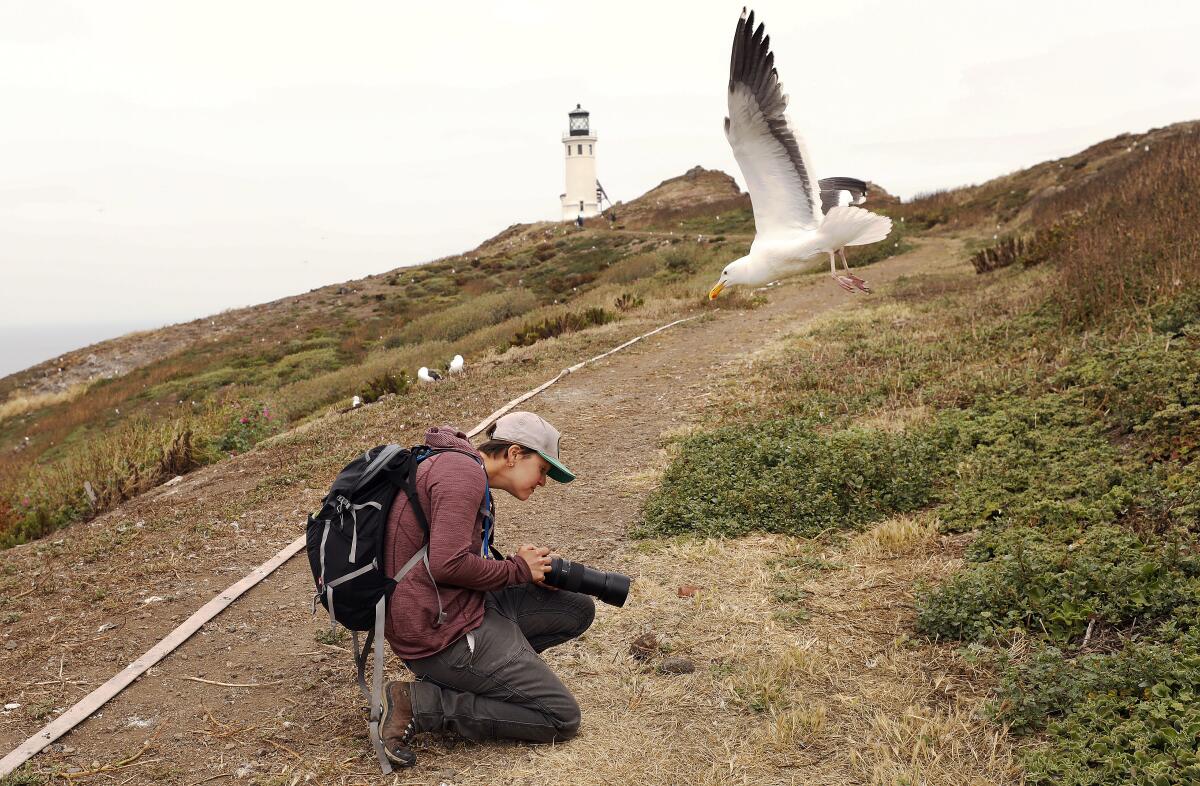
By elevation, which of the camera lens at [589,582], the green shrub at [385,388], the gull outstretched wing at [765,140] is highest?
the gull outstretched wing at [765,140]

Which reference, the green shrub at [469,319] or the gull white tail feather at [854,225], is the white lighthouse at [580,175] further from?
the gull white tail feather at [854,225]

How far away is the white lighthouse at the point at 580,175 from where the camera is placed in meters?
64.1

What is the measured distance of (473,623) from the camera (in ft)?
11.1

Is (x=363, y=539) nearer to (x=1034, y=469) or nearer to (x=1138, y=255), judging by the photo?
(x=1034, y=469)

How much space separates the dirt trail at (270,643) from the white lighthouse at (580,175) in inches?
2238

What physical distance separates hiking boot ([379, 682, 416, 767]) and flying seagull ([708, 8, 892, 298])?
4293 millimetres

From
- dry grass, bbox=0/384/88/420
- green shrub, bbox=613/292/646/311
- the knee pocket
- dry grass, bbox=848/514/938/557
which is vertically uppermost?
green shrub, bbox=613/292/646/311

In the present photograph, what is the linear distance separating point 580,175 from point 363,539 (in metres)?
63.7

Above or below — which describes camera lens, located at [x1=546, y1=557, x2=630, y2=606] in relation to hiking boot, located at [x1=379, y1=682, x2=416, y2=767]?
above

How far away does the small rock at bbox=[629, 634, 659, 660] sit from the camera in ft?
13.3

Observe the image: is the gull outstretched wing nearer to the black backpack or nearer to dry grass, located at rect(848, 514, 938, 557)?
dry grass, located at rect(848, 514, 938, 557)

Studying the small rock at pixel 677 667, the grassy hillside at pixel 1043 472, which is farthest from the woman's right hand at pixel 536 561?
the grassy hillside at pixel 1043 472

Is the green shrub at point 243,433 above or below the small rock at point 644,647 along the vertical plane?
above

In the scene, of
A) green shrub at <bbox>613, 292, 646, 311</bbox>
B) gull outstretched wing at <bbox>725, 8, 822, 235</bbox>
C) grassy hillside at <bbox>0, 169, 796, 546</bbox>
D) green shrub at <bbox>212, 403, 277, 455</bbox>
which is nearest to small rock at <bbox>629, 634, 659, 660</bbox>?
gull outstretched wing at <bbox>725, 8, 822, 235</bbox>
